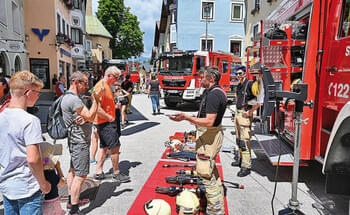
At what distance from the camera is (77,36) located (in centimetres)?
2641

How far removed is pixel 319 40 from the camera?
11.9ft

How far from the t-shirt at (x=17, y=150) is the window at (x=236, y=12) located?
1047 inches

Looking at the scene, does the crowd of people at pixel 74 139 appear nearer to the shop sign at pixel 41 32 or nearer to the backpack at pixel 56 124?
the backpack at pixel 56 124

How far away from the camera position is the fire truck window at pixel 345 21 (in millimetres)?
3154

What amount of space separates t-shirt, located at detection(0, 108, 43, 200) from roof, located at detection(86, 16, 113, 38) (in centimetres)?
4102

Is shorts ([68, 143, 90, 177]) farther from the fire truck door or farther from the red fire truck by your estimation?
the red fire truck

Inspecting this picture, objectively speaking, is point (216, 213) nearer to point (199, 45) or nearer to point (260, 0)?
point (260, 0)

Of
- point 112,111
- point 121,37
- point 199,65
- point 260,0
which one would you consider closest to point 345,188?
point 112,111

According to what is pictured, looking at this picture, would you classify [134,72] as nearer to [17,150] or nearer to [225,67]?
[225,67]

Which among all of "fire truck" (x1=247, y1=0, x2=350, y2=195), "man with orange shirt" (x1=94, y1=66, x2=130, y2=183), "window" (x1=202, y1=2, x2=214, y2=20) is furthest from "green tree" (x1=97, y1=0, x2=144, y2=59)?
"man with orange shirt" (x1=94, y1=66, x2=130, y2=183)

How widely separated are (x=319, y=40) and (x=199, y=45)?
2333 centimetres

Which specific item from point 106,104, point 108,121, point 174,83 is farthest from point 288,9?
point 174,83

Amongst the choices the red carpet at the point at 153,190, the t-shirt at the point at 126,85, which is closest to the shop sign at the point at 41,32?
the t-shirt at the point at 126,85

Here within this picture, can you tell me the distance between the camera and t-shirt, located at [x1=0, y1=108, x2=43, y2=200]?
6.04 ft
